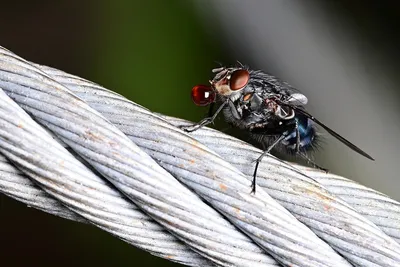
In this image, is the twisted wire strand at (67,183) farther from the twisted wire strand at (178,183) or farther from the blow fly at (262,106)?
the blow fly at (262,106)

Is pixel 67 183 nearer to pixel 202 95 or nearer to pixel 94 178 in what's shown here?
pixel 94 178

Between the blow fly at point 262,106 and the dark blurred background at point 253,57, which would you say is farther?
the dark blurred background at point 253,57

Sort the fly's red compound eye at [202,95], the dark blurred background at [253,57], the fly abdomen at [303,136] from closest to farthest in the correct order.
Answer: the fly's red compound eye at [202,95] < the fly abdomen at [303,136] < the dark blurred background at [253,57]

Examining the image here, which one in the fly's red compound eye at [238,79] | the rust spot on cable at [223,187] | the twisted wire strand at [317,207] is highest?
the fly's red compound eye at [238,79]

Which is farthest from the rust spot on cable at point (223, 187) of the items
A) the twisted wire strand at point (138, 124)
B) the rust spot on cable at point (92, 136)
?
the rust spot on cable at point (92, 136)

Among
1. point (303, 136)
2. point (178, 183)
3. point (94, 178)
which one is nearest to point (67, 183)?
point (94, 178)

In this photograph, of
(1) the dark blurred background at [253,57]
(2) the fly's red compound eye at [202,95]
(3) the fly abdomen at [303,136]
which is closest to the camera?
(2) the fly's red compound eye at [202,95]

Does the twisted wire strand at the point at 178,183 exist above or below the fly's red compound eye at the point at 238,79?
below
